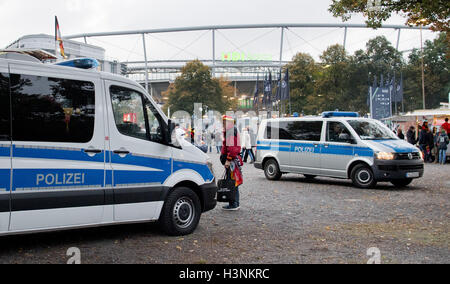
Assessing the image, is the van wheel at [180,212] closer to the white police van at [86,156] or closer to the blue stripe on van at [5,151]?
the white police van at [86,156]

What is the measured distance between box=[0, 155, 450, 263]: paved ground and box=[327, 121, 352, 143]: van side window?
273cm

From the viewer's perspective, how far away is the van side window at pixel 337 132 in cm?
1217

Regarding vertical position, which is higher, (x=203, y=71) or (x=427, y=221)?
(x=203, y=71)

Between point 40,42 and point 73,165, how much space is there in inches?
1857

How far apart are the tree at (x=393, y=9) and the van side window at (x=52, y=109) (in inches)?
331

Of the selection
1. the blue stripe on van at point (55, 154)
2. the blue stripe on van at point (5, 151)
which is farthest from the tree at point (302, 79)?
the blue stripe on van at point (5, 151)

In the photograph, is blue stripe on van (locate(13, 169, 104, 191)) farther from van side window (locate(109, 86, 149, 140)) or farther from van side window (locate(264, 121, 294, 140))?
van side window (locate(264, 121, 294, 140))

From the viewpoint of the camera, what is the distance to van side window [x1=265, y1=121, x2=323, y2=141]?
1285cm

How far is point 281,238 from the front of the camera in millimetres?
6223

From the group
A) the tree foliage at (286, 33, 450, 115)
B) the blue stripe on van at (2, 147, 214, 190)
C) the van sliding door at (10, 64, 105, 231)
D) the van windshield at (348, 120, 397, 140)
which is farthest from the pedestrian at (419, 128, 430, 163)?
the tree foliage at (286, 33, 450, 115)

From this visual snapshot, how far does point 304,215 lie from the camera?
8055mm

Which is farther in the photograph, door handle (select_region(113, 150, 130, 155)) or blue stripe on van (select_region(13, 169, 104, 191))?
door handle (select_region(113, 150, 130, 155))
